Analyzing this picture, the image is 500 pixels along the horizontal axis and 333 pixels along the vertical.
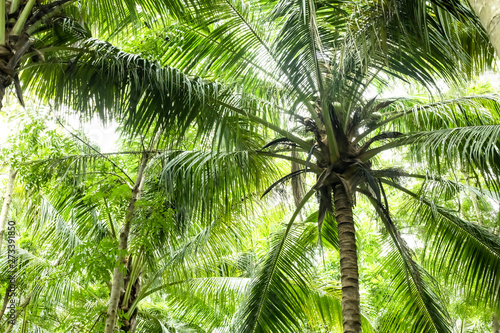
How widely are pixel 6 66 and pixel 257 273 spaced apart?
4.25 metres

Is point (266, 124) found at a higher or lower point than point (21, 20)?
higher

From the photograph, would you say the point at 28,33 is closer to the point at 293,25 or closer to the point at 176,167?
the point at 293,25

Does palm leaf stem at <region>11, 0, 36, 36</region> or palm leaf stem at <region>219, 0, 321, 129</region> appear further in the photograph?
palm leaf stem at <region>219, 0, 321, 129</region>

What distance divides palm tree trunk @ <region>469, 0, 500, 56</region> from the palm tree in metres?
2.42

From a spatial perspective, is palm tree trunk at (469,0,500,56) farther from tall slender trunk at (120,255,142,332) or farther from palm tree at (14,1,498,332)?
tall slender trunk at (120,255,142,332)

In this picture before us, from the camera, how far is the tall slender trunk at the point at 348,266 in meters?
4.82

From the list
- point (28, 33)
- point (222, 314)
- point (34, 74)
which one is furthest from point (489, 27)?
point (222, 314)

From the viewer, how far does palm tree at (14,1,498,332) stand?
4.36 meters

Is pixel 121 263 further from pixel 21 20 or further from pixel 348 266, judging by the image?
pixel 21 20

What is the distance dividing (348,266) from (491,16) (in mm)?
4099

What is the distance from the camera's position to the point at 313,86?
482cm

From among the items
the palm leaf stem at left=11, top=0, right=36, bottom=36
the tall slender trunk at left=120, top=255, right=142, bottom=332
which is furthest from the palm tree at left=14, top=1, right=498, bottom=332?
the tall slender trunk at left=120, top=255, right=142, bottom=332

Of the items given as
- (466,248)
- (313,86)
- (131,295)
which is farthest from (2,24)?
(466,248)

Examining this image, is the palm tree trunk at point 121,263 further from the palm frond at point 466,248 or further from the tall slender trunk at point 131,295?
the palm frond at point 466,248
